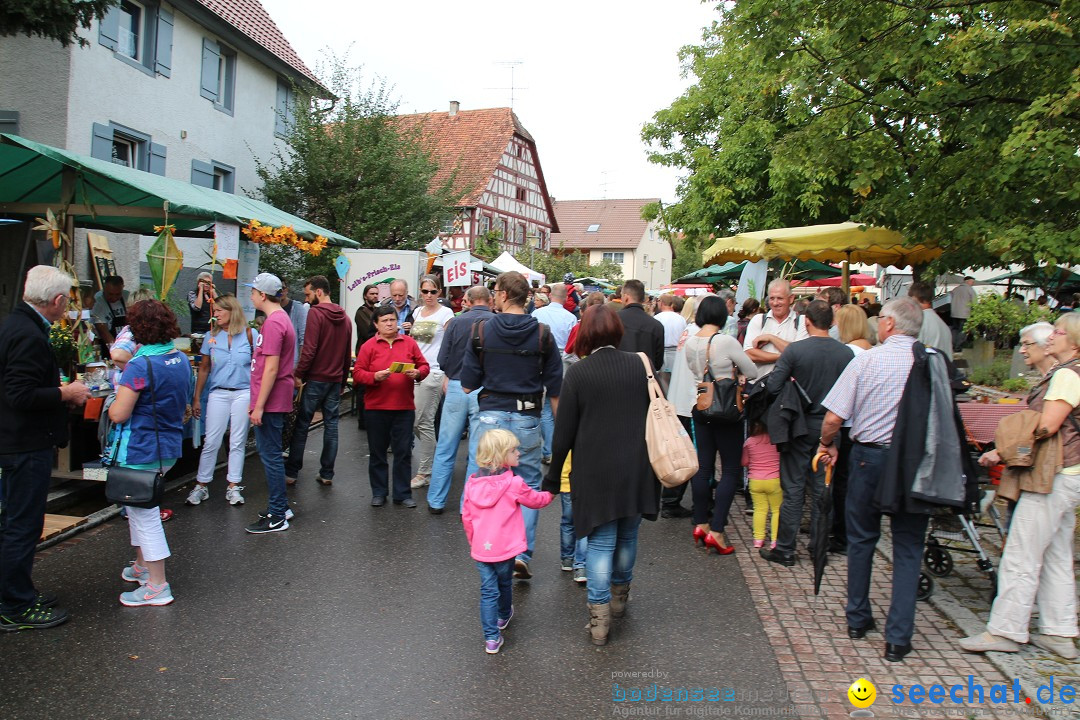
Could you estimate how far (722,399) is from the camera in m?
5.92

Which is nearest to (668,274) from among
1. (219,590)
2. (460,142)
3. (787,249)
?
(460,142)

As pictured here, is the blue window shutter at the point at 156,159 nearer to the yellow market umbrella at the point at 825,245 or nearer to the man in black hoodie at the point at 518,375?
the yellow market umbrella at the point at 825,245

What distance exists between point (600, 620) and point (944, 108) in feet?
18.5

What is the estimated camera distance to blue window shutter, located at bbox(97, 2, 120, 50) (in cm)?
1352

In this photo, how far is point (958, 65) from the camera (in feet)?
23.0

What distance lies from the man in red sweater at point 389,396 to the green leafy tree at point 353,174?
1129 cm

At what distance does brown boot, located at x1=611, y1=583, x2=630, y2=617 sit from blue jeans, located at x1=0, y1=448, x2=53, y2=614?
10.8 ft

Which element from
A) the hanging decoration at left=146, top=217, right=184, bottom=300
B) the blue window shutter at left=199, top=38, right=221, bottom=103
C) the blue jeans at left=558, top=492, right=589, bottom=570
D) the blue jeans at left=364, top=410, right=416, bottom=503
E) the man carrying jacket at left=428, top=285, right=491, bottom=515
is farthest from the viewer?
the blue window shutter at left=199, top=38, right=221, bottom=103

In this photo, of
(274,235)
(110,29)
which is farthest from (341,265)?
(110,29)

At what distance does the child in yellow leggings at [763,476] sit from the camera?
604 cm

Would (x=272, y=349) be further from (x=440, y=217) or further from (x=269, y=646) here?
(x=440, y=217)

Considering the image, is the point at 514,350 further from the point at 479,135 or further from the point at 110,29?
the point at 479,135

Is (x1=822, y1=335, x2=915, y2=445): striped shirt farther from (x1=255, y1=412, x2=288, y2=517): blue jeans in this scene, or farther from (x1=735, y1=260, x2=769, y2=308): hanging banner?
(x1=735, y1=260, x2=769, y2=308): hanging banner

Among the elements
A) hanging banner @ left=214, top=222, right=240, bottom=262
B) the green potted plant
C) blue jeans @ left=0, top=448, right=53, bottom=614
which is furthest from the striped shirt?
the green potted plant
